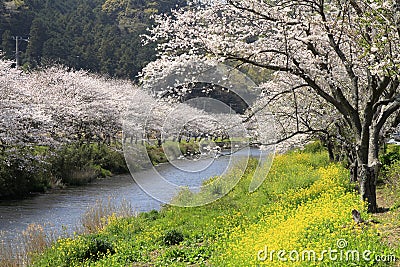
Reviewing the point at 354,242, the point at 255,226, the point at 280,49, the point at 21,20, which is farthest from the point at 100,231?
the point at 21,20

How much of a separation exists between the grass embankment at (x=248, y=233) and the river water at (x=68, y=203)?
8.74 ft

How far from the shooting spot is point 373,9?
6781 mm

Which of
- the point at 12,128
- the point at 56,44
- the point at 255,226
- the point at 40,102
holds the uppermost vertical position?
the point at 56,44

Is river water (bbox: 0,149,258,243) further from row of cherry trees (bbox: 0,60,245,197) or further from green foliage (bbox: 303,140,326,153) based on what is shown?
green foliage (bbox: 303,140,326,153)

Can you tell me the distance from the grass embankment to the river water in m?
2.67

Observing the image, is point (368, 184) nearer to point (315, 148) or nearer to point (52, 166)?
point (315, 148)

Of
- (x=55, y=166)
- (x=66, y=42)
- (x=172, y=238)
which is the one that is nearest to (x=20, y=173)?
(x=55, y=166)

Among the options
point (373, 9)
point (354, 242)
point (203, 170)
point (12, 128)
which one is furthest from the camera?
point (203, 170)

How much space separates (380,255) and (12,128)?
18.3m

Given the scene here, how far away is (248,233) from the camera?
9.05 m

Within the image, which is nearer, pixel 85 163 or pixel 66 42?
pixel 85 163

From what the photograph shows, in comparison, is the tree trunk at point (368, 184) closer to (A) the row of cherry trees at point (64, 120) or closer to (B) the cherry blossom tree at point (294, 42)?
(B) the cherry blossom tree at point (294, 42)

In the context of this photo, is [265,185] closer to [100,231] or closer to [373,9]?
[100,231]

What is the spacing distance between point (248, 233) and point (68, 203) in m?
12.1
